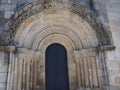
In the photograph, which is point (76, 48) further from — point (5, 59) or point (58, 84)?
point (5, 59)

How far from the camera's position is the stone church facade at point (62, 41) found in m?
5.62

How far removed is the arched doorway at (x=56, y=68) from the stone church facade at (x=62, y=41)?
37mm

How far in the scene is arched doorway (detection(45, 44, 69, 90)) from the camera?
6156mm

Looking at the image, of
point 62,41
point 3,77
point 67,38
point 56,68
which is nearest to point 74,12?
point 67,38

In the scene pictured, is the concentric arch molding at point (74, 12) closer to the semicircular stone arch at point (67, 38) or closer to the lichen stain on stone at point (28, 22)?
the semicircular stone arch at point (67, 38)

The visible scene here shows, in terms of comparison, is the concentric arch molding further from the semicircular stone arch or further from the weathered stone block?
the weathered stone block

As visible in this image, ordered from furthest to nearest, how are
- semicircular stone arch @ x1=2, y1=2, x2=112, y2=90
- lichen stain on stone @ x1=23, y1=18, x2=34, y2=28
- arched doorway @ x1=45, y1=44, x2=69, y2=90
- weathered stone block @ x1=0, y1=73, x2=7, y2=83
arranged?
Result: arched doorway @ x1=45, y1=44, x2=69, y2=90
lichen stain on stone @ x1=23, y1=18, x2=34, y2=28
semicircular stone arch @ x1=2, y1=2, x2=112, y2=90
weathered stone block @ x1=0, y1=73, x2=7, y2=83

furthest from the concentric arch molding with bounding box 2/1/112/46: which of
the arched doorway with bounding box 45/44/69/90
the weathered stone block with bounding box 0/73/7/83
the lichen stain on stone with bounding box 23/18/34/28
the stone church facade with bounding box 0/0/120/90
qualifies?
the arched doorway with bounding box 45/44/69/90

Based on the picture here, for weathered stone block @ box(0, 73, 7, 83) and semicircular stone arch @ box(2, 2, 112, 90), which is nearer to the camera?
weathered stone block @ box(0, 73, 7, 83)

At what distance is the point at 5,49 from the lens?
5.54m

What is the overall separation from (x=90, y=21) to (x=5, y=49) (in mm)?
3157

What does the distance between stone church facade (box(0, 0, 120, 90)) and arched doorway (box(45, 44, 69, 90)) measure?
0.12 feet

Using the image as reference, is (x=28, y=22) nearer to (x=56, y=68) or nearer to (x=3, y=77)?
(x=56, y=68)

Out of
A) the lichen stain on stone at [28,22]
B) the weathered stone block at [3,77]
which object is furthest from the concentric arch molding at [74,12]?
the weathered stone block at [3,77]
